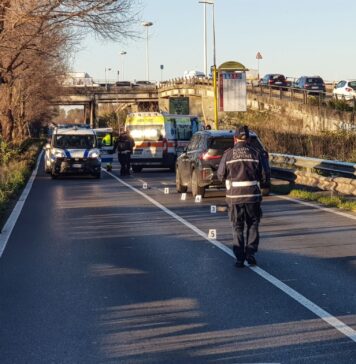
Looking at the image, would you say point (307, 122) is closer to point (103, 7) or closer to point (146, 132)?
point (146, 132)

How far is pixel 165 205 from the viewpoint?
20250mm

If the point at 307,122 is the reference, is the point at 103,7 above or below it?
above

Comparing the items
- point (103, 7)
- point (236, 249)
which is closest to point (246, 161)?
point (236, 249)

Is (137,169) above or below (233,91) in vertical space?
below

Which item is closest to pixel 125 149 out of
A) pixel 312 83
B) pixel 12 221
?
pixel 12 221

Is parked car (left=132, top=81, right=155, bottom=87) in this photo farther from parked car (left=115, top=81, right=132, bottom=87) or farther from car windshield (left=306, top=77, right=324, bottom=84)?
car windshield (left=306, top=77, right=324, bottom=84)

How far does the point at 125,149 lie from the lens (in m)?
33.5

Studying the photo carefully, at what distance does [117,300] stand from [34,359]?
2348 mm

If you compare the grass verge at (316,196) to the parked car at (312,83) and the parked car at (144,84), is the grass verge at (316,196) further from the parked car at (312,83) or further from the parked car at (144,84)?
the parked car at (144,84)

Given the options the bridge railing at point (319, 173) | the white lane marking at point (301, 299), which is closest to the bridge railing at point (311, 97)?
the bridge railing at point (319, 173)

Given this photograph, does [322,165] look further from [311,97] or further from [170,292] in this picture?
[311,97]

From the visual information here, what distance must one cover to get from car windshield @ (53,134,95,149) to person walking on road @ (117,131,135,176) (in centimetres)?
105

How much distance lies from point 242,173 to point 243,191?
0.25 metres

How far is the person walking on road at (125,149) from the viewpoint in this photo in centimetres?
3362
